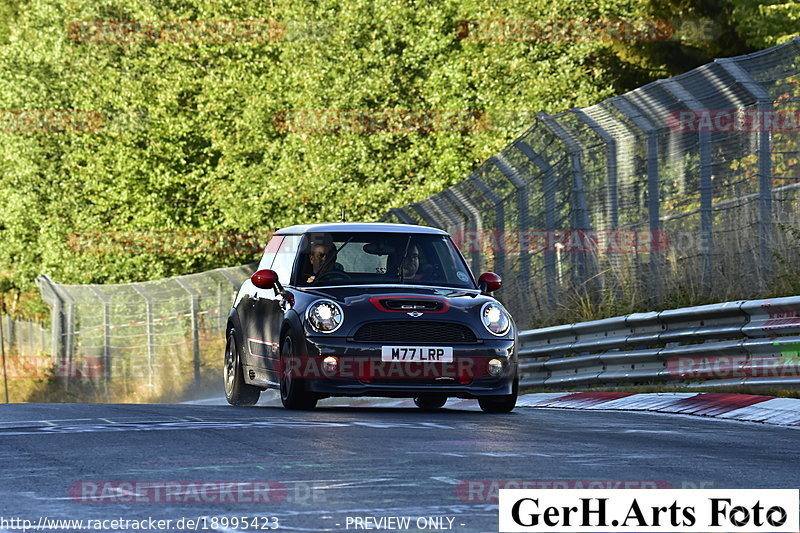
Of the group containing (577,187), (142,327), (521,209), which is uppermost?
(577,187)

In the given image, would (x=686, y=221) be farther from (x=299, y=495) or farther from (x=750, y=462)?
(x=299, y=495)

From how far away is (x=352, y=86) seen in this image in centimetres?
4153

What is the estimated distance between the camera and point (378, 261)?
14461 millimetres

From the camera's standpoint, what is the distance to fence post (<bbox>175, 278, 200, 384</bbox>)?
31.5 m

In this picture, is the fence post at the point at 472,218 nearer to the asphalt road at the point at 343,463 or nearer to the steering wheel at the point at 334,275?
the steering wheel at the point at 334,275

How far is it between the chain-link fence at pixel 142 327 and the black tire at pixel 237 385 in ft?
43.8

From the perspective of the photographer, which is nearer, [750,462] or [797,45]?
[750,462]

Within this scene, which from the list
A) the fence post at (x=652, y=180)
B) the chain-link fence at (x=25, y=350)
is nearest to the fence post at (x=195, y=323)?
the chain-link fence at (x=25, y=350)

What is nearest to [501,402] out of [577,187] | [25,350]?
[577,187]

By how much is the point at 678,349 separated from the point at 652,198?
9.81ft

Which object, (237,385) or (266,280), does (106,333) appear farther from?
(266,280)

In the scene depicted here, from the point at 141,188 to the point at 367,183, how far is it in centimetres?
859

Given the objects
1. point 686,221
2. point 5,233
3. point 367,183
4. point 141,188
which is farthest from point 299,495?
point 5,233

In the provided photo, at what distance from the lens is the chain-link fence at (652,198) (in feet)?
52.7
